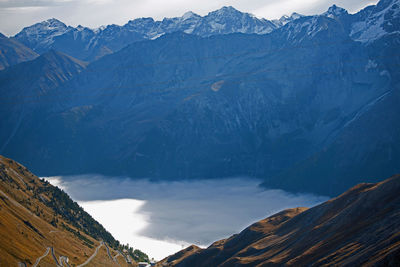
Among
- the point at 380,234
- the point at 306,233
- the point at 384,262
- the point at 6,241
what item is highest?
the point at 6,241

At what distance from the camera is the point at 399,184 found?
177 m

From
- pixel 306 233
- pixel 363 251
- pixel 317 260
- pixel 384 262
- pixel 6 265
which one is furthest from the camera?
pixel 306 233

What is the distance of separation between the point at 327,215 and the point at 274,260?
3022 centimetres

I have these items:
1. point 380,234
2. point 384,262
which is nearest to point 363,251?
point 380,234

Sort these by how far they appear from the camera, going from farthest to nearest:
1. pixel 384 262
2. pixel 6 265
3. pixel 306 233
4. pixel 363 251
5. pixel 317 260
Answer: pixel 306 233 → pixel 6 265 → pixel 317 260 → pixel 363 251 → pixel 384 262

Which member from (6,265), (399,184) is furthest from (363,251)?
(6,265)

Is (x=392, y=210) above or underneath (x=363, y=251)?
above

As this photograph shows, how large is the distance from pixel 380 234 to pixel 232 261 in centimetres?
6313

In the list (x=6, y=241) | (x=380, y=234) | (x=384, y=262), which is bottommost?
(x=384, y=262)

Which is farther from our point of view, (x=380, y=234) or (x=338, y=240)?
(x=338, y=240)

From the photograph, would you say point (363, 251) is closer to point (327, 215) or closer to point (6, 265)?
point (327, 215)

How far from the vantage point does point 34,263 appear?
630 ft

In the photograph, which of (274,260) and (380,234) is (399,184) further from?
(274,260)

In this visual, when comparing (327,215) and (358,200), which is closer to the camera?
(358,200)
